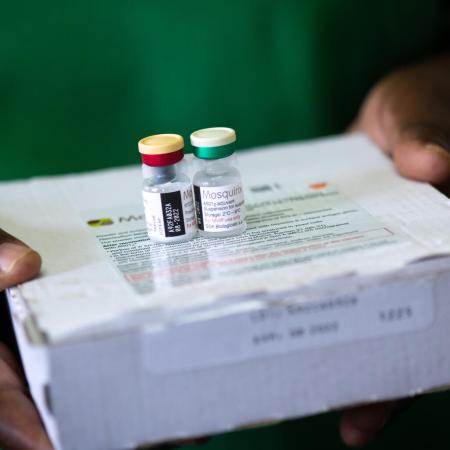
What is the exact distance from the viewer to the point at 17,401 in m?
0.58

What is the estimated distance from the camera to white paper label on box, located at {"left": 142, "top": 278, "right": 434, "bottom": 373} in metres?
0.50

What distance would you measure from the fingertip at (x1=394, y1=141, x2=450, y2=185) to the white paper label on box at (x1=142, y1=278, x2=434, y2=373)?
0.19 meters

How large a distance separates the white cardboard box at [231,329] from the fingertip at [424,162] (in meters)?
0.08

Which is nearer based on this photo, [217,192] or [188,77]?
[217,192]

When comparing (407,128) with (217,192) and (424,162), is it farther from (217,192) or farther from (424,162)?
(217,192)

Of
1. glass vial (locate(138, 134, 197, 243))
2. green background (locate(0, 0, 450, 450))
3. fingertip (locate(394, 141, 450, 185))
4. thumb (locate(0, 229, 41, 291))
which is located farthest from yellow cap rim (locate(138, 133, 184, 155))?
green background (locate(0, 0, 450, 450))

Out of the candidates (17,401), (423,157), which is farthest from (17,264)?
(423,157)

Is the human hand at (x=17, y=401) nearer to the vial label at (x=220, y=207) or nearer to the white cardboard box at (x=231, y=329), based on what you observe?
the white cardboard box at (x=231, y=329)

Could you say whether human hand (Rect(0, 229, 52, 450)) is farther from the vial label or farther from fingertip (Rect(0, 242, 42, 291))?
the vial label

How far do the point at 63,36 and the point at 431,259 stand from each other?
1.95ft

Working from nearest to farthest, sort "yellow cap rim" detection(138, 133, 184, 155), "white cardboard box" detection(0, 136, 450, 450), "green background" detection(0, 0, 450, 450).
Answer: "white cardboard box" detection(0, 136, 450, 450)
"yellow cap rim" detection(138, 133, 184, 155)
"green background" detection(0, 0, 450, 450)

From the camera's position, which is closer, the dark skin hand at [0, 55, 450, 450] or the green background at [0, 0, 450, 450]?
the dark skin hand at [0, 55, 450, 450]

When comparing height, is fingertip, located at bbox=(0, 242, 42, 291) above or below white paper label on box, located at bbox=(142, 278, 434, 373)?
above

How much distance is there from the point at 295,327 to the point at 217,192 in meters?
0.15
